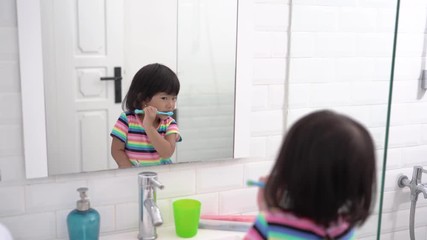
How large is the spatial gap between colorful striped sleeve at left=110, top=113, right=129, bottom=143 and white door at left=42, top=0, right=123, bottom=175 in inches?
0.7

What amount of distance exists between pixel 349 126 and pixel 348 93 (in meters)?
0.60

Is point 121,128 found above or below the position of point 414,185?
above

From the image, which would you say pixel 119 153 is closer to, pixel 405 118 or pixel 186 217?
pixel 186 217

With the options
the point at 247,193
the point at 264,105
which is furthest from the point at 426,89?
the point at 247,193

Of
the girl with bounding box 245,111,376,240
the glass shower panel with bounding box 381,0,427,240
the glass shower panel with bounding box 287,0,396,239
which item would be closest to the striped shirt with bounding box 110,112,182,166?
the glass shower panel with bounding box 287,0,396,239

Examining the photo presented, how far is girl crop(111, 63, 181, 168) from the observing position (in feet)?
4.09

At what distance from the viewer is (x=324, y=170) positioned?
0.77 meters

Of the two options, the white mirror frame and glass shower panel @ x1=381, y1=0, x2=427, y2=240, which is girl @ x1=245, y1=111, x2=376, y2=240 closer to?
the white mirror frame

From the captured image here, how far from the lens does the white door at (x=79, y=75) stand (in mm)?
1151

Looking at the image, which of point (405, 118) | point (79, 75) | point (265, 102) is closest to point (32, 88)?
point (79, 75)

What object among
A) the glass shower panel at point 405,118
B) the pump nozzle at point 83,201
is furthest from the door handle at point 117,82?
the glass shower panel at point 405,118

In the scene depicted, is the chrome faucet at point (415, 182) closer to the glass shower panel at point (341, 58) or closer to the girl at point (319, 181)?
the glass shower panel at point (341, 58)

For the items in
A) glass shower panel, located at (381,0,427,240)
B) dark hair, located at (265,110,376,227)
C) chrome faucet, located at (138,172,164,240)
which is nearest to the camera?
dark hair, located at (265,110,376,227)

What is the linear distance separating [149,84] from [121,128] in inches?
5.3
